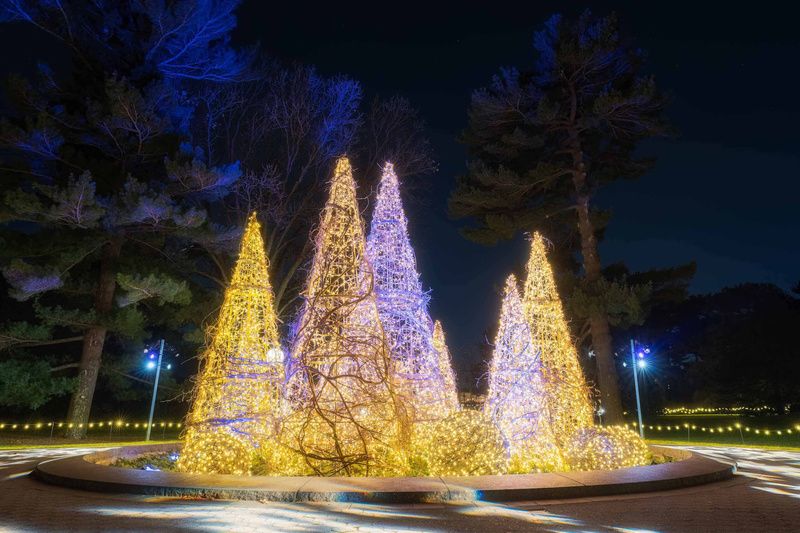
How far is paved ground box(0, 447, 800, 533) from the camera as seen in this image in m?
4.43

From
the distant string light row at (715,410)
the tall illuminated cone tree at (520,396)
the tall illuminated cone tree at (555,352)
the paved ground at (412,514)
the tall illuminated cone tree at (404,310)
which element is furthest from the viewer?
the distant string light row at (715,410)

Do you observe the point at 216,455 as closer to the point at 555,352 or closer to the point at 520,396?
the point at 520,396

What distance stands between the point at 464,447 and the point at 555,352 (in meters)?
2.99

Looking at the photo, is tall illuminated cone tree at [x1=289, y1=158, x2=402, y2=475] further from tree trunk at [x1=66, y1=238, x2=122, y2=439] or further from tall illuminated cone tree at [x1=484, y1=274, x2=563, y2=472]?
tree trunk at [x1=66, y1=238, x2=122, y2=439]

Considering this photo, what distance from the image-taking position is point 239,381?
7938 millimetres

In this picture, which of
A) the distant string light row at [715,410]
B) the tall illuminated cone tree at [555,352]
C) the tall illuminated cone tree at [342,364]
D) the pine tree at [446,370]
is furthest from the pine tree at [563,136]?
the distant string light row at [715,410]

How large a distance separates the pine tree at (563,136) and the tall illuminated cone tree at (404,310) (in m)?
9.63

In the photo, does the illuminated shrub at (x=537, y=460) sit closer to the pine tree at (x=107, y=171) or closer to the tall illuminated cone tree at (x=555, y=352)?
the tall illuminated cone tree at (x=555, y=352)

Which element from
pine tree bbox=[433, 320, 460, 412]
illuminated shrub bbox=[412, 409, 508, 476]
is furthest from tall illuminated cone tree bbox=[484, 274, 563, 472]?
pine tree bbox=[433, 320, 460, 412]

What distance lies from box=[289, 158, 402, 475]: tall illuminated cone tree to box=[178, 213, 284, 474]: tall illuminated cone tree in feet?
2.24

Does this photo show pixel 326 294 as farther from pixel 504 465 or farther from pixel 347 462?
pixel 504 465

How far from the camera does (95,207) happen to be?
1435 cm

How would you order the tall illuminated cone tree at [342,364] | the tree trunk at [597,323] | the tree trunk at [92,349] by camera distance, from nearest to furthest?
the tall illuminated cone tree at [342,364], the tree trunk at [597,323], the tree trunk at [92,349]

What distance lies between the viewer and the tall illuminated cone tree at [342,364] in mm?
6922
